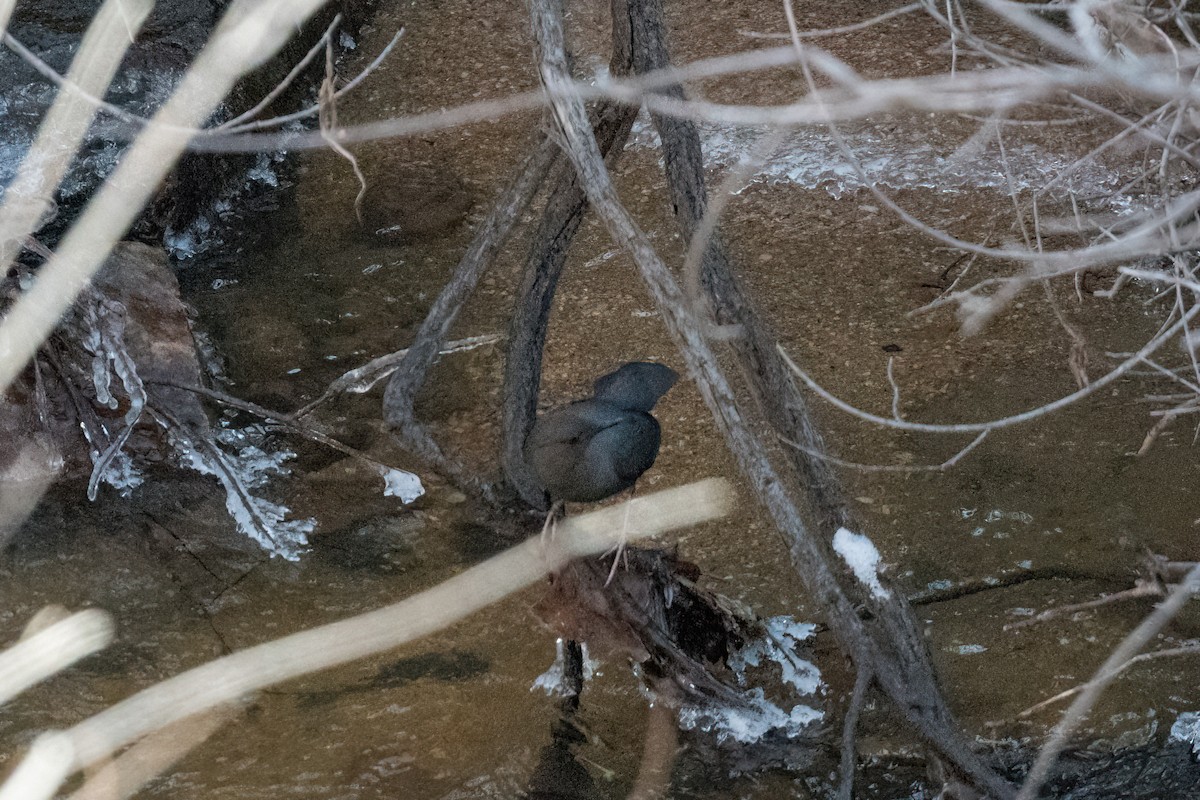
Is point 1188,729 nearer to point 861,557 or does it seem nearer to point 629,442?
point 861,557

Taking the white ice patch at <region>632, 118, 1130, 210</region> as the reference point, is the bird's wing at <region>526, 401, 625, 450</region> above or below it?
below

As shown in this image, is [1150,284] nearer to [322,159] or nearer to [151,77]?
[322,159]

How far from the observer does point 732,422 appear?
221 cm

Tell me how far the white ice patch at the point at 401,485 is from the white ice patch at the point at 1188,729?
6.39ft

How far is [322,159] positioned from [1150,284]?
3.15 m

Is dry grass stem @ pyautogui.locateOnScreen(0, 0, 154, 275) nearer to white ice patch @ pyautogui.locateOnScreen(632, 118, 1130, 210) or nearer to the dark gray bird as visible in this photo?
white ice patch @ pyautogui.locateOnScreen(632, 118, 1130, 210)

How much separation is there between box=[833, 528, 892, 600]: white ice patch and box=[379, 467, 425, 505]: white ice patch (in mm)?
1340

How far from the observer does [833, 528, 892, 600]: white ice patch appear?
2371mm

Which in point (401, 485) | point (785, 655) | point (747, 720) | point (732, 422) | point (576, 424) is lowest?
point (747, 720)

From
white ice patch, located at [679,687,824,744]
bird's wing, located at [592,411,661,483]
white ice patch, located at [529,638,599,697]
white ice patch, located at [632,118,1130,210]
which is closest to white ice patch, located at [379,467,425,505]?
white ice patch, located at [529,638,599,697]

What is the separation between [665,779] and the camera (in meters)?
2.62

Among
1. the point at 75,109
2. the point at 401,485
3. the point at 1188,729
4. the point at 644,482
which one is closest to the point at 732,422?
the point at 644,482

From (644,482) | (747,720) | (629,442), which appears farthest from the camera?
(644,482)

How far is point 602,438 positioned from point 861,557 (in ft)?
1.90
